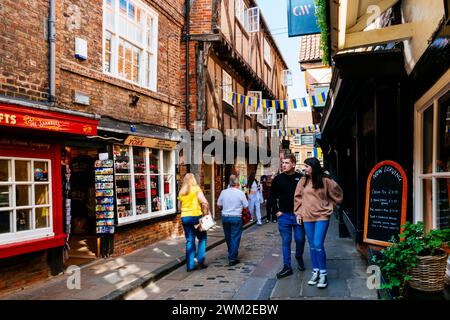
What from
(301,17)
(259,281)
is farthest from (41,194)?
(301,17)

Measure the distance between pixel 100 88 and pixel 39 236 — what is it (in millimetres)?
3222

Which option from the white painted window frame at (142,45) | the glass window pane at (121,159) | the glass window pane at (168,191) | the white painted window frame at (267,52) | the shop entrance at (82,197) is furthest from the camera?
the white painted window frame at (267,52)

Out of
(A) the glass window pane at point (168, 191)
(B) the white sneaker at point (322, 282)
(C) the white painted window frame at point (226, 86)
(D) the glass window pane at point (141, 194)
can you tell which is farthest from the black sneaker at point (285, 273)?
(C) the white painted window frame at point (226, 86)

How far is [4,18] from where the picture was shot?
245 inches

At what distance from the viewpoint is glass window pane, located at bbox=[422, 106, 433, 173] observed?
464 centimetres

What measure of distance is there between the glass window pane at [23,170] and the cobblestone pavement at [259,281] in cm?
246

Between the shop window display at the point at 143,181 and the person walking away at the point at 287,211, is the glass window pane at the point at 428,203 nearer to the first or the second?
the person walking away at the point at 287,211

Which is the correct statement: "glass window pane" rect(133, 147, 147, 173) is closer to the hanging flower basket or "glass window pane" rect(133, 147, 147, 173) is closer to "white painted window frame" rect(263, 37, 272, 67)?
the hanging flower basket

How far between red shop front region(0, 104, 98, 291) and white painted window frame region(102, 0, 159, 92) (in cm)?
249

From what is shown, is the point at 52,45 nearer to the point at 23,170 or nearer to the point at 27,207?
the point at 23,170

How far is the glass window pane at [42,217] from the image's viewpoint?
6.93 meters

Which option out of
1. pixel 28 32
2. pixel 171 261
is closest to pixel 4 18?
pixel 28 32

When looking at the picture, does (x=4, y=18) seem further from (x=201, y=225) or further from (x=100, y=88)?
(x=201, y=225)

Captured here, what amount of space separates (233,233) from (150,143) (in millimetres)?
3337
